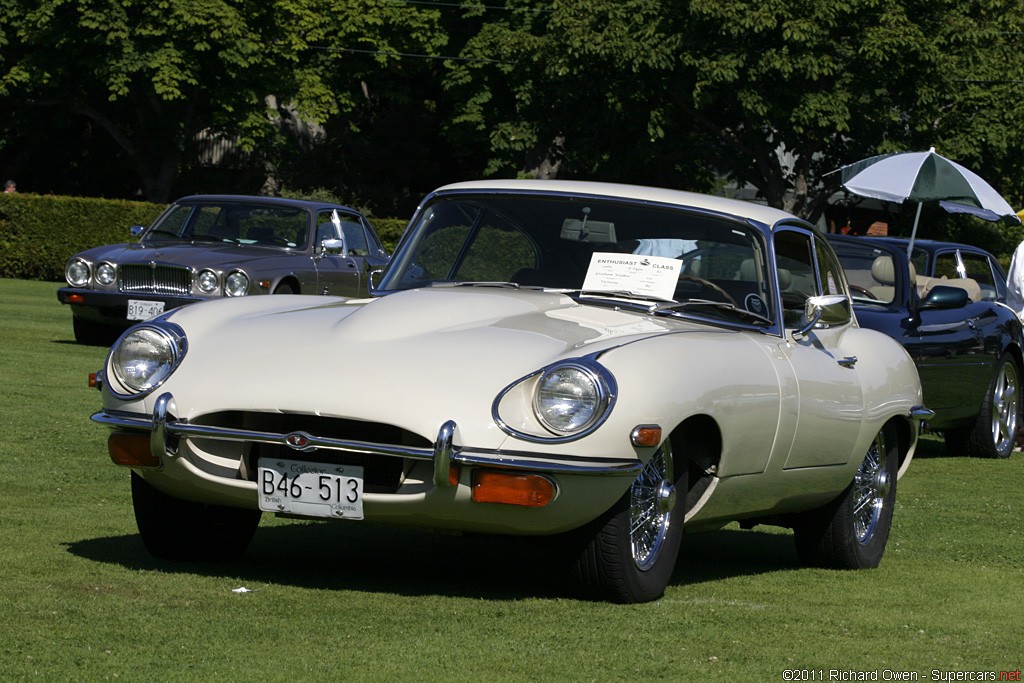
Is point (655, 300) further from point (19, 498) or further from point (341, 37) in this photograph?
point (341, 37)

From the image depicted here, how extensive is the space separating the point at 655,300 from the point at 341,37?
1978 inches

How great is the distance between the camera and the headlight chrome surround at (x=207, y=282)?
1703 centimetres

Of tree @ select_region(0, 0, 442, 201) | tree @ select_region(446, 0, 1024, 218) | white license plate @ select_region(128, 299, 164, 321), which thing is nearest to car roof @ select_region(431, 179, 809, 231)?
white license plate @ select_region(128, 299, 164, 321)

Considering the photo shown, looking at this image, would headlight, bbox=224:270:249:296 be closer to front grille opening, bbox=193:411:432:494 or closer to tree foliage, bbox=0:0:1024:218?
front grille opening, bbox=193:411:432:494

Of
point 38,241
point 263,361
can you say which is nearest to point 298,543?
point 263,361

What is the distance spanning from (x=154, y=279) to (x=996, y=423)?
8.35 m

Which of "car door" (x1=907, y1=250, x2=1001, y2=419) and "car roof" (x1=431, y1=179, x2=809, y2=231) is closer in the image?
"car roof" (x1=431, y1=179, x2=809, y2=231)

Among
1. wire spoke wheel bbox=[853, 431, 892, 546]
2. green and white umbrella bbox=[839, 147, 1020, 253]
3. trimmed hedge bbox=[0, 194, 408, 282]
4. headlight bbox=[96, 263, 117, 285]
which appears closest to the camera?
wire spoke wheel bbox=[853, 431, 892, 546]

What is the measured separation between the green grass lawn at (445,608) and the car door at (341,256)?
30.2 ft

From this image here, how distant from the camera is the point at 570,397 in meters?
5.67

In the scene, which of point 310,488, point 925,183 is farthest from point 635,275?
point 925,183

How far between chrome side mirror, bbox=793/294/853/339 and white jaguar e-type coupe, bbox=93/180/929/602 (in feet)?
0.04

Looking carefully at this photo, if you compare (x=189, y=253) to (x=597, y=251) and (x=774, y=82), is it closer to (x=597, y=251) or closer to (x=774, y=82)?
(x=597, y=251)

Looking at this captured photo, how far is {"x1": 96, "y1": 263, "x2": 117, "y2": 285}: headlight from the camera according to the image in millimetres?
17703
